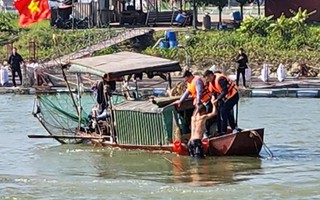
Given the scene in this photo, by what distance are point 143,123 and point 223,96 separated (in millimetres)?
1761

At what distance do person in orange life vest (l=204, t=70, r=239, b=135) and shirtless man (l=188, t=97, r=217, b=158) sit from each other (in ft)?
0.61

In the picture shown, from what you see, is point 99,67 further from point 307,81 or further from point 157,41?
point 157,41

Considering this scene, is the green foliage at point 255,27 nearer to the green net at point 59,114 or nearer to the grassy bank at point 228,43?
the grassy bank at point 228,43

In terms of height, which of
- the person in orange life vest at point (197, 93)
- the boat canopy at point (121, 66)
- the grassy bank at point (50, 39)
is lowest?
the grassy bank at point (50, 39)

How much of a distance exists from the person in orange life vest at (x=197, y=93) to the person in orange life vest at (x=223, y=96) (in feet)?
0.48

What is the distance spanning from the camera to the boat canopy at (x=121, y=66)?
2097cm

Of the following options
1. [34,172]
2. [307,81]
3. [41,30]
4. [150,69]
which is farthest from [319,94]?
[41,30]

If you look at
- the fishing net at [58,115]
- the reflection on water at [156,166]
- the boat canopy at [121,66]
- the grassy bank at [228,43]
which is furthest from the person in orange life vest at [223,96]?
the grassy bank at [228,43]

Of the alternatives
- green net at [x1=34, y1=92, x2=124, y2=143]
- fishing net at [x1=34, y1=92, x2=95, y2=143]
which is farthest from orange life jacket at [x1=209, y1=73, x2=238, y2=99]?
fishing net at [x1=34, y1=92, x2=95, y2=143]

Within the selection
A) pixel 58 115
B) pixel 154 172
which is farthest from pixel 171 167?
pixel 58 115

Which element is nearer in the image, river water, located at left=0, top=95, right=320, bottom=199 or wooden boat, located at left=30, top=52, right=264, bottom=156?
river water, located at left=0, top=95, right=320, bottom=199

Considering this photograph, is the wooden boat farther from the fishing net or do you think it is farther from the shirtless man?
the shirtless man

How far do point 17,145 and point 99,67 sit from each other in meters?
3.59

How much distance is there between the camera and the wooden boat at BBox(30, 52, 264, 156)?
20219 millimetres
